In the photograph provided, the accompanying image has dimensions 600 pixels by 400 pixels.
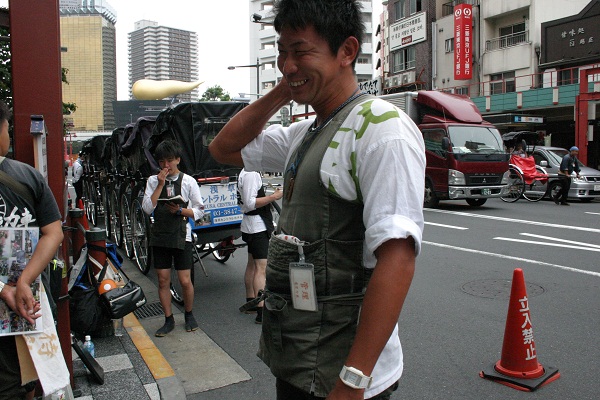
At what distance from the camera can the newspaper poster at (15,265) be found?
7.86ft

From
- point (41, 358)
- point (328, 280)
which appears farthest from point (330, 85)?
point (41, 358)

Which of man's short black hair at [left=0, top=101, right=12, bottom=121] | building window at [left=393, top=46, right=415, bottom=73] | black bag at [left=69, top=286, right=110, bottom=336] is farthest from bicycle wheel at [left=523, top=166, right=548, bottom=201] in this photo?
building window at [left=393, top=46, right=415, bottom=73]

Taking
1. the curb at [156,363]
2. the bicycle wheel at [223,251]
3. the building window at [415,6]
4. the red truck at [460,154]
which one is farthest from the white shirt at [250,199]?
the building window at [415,6]

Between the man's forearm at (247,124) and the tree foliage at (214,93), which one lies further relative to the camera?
the tree foliage at (214,93)

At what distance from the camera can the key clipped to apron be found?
59.1 inches

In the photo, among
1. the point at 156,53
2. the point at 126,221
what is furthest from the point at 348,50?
the point at 156,53

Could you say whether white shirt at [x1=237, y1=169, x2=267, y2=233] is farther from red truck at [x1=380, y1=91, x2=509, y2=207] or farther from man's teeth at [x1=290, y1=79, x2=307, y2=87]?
red truck at [x1=380, y1=91, x2=509, y2=207]

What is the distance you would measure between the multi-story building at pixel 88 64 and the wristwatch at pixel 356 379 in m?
41.4

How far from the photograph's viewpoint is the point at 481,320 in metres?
5.38

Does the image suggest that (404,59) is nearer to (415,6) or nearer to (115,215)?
(415,6)

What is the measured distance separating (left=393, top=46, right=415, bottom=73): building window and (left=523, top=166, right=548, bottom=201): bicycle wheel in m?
20.6

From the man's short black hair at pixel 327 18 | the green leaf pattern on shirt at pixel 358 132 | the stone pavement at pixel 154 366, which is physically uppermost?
the man's short black hair at pixel 327 18

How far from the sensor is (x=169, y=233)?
5.27m

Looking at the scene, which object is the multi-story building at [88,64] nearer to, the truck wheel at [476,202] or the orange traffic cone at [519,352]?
the truck wheel at [476,202]
